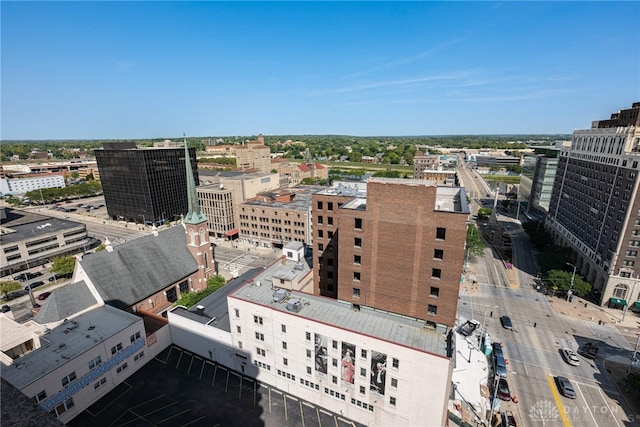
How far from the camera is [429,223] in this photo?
36.7 metres

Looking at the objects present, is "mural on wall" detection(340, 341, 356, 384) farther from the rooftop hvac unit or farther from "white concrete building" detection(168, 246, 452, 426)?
the rooftop hvac unit

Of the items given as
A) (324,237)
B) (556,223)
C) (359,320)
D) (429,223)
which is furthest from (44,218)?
(556,223)

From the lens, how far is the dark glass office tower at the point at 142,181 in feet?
414

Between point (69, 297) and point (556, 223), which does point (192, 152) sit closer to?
point (69, 297)

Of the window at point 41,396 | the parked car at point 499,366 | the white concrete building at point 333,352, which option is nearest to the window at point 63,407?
the window at point 41,396

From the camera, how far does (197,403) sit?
43.2 meters

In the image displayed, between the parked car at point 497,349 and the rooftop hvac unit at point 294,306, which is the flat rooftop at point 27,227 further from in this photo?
the parked car at point 497,349

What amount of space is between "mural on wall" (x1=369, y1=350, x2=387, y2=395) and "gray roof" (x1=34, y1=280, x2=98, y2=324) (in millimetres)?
49847

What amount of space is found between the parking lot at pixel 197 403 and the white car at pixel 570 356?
4110cm

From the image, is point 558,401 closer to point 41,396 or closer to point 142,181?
point 41,396

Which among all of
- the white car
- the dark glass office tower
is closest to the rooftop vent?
the white car

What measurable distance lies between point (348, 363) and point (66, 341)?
41.3 meters

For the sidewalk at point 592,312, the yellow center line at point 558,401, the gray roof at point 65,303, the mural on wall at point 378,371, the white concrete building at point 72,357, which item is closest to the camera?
the mural on wall at point 378,371

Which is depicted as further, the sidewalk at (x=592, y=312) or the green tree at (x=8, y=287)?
the green tree at (x=8, y=287)
